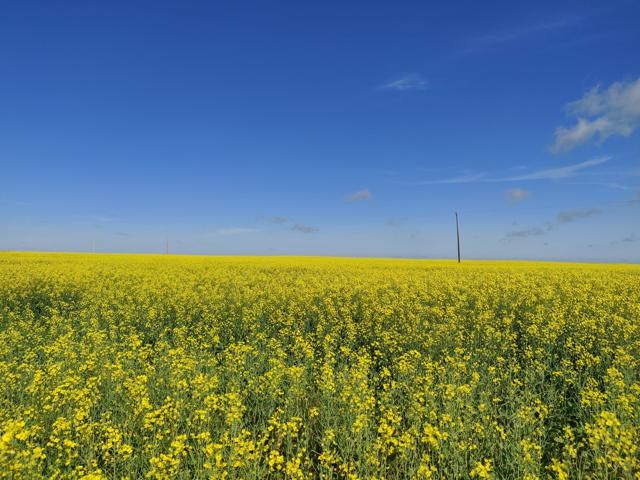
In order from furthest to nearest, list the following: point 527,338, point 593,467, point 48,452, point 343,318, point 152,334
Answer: point 343,318
point 152,334
point 527,338
point 48,452
point 593,467

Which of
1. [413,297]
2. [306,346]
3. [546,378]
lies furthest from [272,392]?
[413,297]

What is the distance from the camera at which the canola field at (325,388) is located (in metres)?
4.36

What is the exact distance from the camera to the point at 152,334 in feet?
34.6

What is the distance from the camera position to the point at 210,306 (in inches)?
503

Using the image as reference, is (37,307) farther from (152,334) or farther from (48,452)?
(48,452)

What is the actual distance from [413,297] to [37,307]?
14.5m

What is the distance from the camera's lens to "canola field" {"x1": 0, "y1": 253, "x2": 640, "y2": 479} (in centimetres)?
436

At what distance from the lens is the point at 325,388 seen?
A: 5734 millimetres

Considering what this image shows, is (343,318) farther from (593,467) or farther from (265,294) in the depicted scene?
(593,467)

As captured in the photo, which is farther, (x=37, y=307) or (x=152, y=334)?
(x=37, y=307)

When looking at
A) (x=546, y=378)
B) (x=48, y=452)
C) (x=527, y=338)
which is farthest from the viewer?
(x=527, y=338)

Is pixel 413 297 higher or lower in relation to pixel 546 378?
higher

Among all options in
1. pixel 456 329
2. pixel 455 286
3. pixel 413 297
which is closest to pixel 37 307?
pixel 413 297

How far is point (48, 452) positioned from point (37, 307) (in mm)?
12165
